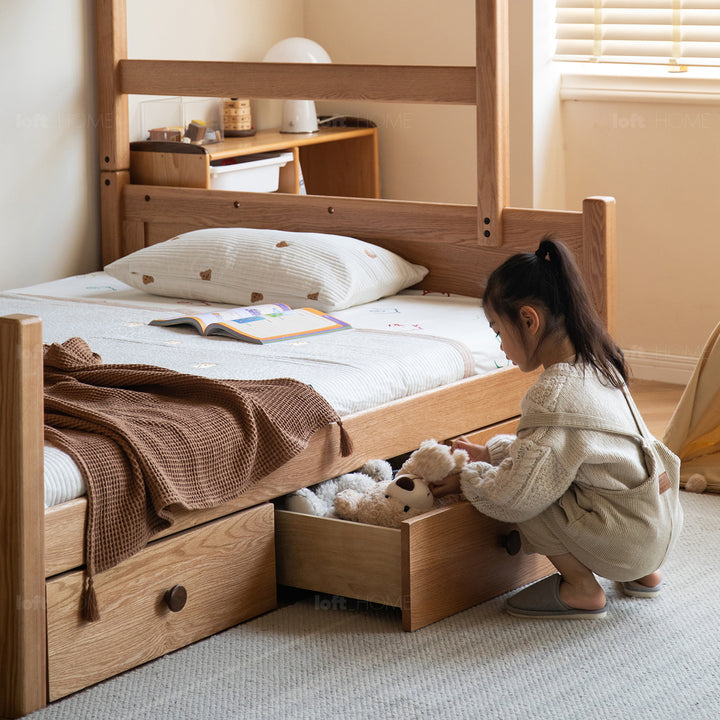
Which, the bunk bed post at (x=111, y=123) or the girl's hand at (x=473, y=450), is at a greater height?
the bunk bed post at (x=111, y=123)

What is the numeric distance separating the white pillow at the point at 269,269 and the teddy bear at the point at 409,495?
74 cm

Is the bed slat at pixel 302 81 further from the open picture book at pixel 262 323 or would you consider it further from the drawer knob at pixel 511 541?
the drawer knob at pixel 511 541

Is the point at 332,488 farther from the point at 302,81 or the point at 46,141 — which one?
the point at 46,141

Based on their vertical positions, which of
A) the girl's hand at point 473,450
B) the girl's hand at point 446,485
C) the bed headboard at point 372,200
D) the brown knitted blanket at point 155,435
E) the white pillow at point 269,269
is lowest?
the girl's hand at point 446,485

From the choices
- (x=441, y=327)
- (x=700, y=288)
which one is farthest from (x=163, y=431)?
(x=700, y=288)

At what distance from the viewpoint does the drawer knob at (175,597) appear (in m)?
1.72

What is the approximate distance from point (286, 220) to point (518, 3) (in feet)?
3.33

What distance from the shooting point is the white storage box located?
3.25 meters

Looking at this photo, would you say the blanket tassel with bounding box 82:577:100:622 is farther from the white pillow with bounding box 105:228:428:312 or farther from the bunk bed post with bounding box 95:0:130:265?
the bunk bed post with bounding box 95:0:130:265

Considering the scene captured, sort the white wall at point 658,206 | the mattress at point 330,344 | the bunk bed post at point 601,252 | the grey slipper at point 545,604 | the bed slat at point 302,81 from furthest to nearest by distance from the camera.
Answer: the white wall at point 658,206
the bed slat at point 302,81
the bunk bed post at point 601,252
the mattress at point 330,344
the grey slipper at point 545,604

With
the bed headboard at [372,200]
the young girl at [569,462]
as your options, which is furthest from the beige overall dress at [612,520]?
the bed headboard at [372,200]

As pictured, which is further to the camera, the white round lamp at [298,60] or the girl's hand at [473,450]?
the white round lamp at [298,60]

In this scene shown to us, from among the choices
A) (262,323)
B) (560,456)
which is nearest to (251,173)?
(262,323)

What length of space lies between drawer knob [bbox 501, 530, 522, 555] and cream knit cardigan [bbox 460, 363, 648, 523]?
0.36 ft
